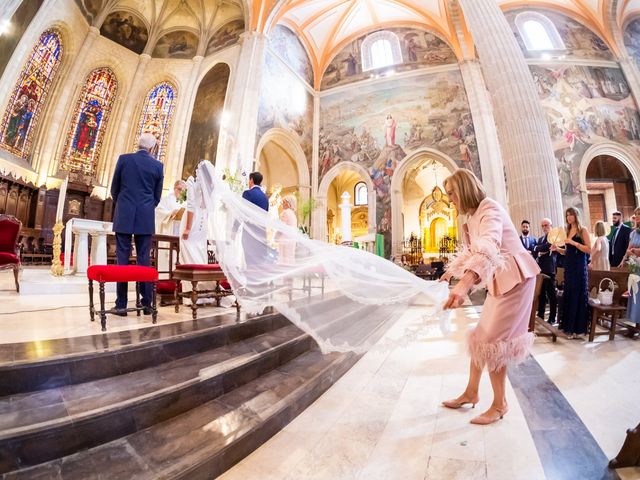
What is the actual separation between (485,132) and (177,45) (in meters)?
14.1

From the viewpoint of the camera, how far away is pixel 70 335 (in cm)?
227

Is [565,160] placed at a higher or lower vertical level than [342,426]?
higher

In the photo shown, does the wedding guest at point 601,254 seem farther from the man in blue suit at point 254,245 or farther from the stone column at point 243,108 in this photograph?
the stone column at point 243,108

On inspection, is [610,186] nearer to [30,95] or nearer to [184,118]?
[184,118]

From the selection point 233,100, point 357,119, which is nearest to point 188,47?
point 233,100

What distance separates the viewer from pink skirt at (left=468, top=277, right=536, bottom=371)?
5.98 feet

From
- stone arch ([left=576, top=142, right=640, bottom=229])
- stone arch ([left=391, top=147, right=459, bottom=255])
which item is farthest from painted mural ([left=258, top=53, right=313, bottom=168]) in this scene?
stone arch ([left=576, top=142, right=640, bottom=229])

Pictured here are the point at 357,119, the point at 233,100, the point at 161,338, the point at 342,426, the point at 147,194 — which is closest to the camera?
the point at 342,426

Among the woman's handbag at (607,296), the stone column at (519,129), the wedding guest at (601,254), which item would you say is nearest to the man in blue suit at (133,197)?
the woman's handbag at (607,296)

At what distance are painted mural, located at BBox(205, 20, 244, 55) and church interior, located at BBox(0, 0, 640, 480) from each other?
0.13 m

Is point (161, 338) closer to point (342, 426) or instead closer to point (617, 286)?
point (342, 426)

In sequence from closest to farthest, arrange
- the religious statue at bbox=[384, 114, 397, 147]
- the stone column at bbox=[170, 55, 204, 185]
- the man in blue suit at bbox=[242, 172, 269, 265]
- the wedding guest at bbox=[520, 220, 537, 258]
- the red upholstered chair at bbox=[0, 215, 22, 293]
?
1. the man in blue suit at bbox=[242, 172, 269, 265]
2. the red upholstered chair at bbox=[0, 215, 22, 293]
3. the wedding guest at bbox=[520, 220, 537, 258]
4. the stone column at bbox=[170, 55, 204, 185]
5. the religious statue at bbox=[384, 114, 397, 147]

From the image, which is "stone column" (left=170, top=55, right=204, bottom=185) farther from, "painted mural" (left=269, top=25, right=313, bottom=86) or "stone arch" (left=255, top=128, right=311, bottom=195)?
"painted mural" (left=269, top=25, right=313, bottom=86)

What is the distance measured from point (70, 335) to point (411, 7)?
18419mm
